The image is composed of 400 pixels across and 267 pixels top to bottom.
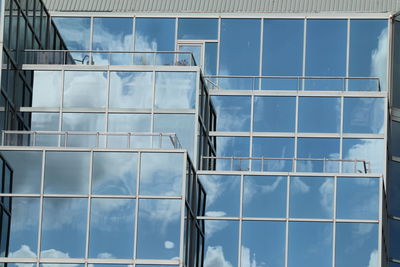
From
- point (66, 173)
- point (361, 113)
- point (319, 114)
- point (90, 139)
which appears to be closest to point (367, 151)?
point (361, 113)

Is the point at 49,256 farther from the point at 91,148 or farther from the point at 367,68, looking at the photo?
the point at 367,68

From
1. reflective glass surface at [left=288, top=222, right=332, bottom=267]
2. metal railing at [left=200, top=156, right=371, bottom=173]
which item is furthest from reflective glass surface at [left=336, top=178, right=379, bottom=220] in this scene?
metal railing at [left=200, top=156, right=371, bottom=173]

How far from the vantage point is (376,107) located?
73.6 meters

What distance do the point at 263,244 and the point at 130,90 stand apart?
6.76 m

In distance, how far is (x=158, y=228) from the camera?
203 feet

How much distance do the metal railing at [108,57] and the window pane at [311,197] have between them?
562cm

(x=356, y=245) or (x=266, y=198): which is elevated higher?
(x=266, y=198)

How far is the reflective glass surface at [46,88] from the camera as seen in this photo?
6819cm

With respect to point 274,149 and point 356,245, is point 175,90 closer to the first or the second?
point 274,149

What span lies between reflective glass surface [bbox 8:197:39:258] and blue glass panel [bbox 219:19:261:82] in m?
17.5

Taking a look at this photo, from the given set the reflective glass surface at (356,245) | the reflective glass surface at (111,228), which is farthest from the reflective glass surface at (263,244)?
the reflective glass surface at (111,228)

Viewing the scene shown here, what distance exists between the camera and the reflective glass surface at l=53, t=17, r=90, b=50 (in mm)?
78875

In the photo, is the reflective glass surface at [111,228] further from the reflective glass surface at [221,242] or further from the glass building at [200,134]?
the reflective glass surface at [221,242]

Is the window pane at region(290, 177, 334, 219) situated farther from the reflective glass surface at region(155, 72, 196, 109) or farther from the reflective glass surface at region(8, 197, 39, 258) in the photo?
the reflective glass surface at region(8, 197, 39, 258)
